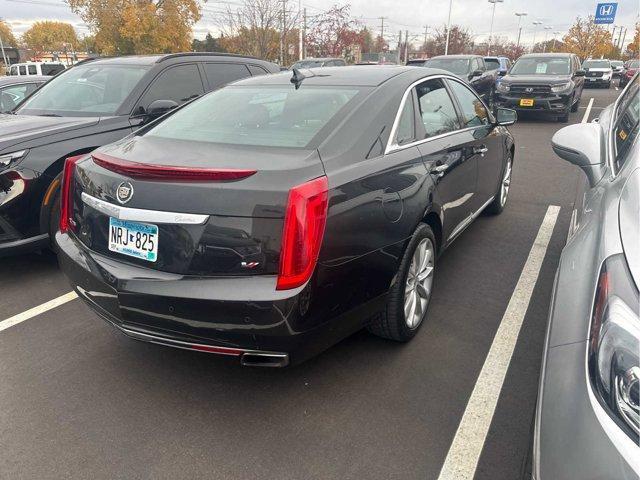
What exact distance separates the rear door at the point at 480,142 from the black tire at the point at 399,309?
1196 millimetres

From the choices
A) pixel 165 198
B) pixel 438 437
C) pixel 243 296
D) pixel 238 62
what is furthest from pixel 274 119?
pixel 238 62

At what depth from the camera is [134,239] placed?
7.53 feet

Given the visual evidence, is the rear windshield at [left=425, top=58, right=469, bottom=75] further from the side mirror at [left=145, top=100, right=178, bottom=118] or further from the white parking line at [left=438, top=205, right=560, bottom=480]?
the white parking line at [left=438, top=205, right=560, bottom=480]

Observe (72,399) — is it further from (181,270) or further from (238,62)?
(238,62)

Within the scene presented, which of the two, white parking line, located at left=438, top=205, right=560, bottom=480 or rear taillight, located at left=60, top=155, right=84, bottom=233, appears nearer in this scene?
white parking line, located at left=438, top=205, right=560, bottom=480

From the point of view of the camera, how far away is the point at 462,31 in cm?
5175

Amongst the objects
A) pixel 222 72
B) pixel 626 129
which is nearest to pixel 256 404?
pixel 626 129

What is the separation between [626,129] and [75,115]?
4.46 m

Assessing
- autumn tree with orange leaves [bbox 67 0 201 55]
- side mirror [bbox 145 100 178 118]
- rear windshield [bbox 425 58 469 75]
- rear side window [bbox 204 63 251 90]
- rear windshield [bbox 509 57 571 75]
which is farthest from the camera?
autumn tree with orange leaves [bbox 67 0 201 55]

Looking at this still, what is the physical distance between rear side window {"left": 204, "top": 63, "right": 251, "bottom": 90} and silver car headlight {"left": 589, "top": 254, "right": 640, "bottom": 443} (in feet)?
16.5

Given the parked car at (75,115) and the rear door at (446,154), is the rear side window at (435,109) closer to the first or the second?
the rear door at (446,154)

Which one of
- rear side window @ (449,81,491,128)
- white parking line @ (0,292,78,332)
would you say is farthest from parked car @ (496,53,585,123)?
white parking line @ (0,292,78,332)

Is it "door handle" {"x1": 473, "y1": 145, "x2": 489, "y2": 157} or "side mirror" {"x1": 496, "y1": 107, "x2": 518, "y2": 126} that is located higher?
"side mirror" {"x1": 496, "y1": 107, "x2": 518, "y2": 126}

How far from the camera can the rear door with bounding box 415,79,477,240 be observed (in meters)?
3.18
